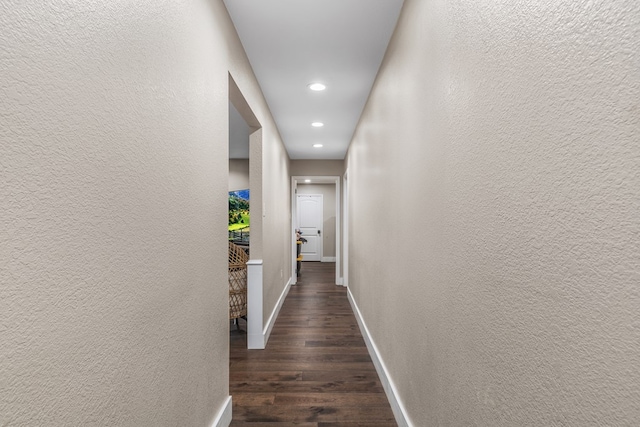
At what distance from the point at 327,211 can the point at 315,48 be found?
312 inches

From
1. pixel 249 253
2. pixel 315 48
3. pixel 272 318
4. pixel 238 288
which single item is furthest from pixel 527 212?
pixel 272 318

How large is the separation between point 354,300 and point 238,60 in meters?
3.28

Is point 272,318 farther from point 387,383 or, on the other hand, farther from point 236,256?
point 387,383

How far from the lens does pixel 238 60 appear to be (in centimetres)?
232

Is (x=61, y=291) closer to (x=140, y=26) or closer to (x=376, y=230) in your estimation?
(x=140, y=26)

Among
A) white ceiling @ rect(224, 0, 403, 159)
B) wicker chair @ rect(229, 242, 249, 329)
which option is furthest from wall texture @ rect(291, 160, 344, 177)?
wicker chair @ rect(229, 242, 249, 329)

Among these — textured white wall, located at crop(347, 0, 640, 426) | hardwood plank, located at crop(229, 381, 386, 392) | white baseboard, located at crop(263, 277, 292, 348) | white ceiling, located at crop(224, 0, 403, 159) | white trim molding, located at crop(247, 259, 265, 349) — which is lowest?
hardwood plank, located at crop(229, 381, 386, 392)

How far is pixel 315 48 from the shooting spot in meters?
2.47

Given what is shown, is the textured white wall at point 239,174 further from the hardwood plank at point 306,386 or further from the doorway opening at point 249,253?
the hardwood plank at point 306,386

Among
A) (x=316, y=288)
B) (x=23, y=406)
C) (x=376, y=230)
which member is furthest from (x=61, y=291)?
(x=316, y=288)

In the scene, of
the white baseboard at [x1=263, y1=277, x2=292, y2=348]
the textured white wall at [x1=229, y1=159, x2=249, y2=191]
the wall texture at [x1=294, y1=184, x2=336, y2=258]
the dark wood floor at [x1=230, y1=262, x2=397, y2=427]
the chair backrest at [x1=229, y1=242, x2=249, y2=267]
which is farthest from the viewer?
the wall texture at [x1=294, y1=184, x2=336, y2=258]

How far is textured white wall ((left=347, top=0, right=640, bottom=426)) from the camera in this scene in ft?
1.88

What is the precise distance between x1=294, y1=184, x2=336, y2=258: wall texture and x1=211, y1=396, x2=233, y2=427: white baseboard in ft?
26.4

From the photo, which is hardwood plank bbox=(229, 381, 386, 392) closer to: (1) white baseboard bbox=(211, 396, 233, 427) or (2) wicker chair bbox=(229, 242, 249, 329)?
(1) white baseboard bbox=(211, 396, 233, 427)
